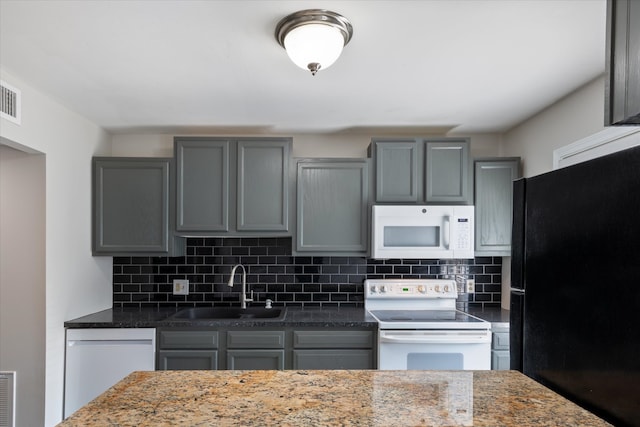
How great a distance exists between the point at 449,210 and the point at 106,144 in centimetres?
282

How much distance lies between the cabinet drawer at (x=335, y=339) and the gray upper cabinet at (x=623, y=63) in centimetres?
211

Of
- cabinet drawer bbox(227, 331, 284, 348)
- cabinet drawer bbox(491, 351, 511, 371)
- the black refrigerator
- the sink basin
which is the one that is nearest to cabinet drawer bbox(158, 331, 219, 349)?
cabinet drawer bbox(227, 331, 284, 348)

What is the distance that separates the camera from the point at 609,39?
2.58ft

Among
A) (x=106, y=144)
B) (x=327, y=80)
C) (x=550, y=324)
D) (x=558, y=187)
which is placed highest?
(x=327, y=80)

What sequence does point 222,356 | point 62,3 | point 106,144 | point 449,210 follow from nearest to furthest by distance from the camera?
point 62,3, point 222,356, point 449,210, point 106,144

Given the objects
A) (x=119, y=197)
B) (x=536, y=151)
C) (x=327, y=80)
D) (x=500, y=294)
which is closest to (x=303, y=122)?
(x=327, y=80)

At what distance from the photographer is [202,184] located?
2.89 metres

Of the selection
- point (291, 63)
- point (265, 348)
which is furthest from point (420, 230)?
point (291, 63)

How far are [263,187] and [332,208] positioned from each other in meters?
0.55

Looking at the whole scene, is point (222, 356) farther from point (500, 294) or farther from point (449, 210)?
point (500, 294)

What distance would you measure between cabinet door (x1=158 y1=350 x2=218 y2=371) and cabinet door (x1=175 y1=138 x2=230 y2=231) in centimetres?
88

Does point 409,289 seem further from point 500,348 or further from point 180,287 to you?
point 180,287

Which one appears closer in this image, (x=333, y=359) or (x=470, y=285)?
(x=333, y=359)

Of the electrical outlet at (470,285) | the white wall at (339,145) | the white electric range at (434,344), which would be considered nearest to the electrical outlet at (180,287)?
the white wall at (339,145)
